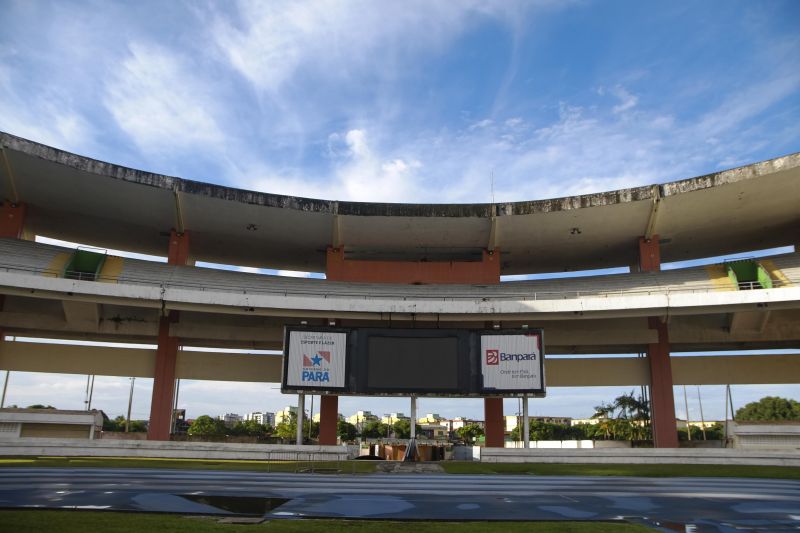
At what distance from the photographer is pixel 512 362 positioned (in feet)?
88.7

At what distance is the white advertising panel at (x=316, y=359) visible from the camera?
88.4ft

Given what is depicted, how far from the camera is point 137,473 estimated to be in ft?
54.5

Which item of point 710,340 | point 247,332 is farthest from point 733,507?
point 247,332

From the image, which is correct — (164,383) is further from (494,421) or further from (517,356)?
(517,356)

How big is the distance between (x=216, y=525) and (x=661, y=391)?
87.5ft

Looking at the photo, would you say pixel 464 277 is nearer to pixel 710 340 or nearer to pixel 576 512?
pixel 710 340

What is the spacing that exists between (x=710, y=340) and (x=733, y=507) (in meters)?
22.7

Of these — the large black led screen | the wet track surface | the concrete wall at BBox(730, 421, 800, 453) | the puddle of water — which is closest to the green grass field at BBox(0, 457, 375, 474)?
the wet track surface

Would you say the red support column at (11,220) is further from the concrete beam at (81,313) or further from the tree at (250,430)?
the tree at (250,430)

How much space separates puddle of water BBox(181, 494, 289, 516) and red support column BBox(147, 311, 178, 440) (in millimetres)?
18814

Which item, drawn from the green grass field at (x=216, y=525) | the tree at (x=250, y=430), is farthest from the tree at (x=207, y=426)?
the green grass field at (x=216, y=525)

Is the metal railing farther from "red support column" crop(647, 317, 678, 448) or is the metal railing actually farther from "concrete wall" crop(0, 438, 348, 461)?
"concrete wall" crop(0, 438, 348, 461)

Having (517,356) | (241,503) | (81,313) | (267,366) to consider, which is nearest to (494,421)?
(517,356)

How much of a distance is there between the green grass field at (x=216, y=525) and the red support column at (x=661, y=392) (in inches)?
866
